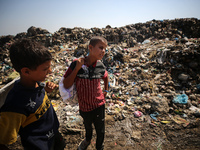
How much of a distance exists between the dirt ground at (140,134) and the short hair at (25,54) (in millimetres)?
1932

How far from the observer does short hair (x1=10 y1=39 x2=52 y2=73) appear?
79 centimetres

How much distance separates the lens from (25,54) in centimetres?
79

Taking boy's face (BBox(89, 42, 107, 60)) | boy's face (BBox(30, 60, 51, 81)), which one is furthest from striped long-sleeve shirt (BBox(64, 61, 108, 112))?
boy's face (BBox(30, 60, 51, 81))

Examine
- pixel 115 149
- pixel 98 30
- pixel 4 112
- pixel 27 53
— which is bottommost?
pixel 115 149

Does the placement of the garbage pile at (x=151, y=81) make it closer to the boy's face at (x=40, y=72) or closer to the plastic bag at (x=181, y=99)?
the plastic bag at (x=181, y=99)

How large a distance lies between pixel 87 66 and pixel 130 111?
2123 millimetres

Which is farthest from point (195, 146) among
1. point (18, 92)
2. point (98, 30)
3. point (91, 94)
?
point (98, 30)

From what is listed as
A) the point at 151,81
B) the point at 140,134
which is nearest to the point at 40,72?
the point at 140,134

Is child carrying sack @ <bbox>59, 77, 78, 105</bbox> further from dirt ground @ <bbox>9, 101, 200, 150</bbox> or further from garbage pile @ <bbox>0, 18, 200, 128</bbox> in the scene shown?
garbage pile @ <bbox>0, 18, 200, 128</bbox>

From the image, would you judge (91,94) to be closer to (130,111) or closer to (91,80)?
(91,80)

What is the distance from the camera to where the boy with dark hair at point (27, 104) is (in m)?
0.72

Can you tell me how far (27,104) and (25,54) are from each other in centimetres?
40

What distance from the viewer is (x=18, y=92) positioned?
0.79 m

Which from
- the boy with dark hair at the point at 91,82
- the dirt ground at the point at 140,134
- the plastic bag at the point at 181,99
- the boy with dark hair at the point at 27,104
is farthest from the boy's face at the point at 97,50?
the plastic bag at the point at 181,99
